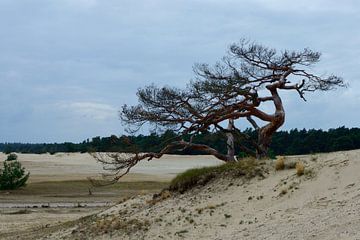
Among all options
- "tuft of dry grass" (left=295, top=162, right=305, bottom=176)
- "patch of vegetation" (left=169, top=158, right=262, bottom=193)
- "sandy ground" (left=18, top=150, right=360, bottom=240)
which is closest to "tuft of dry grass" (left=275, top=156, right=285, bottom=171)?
"sandy ground" (left=18, top=150, right=360, bottom=240)

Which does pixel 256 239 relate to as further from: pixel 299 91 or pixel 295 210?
pixel 299 91

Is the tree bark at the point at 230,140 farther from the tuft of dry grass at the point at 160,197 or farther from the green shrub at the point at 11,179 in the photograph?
the green shrub at the point at 11,179

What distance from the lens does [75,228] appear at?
18.6 m

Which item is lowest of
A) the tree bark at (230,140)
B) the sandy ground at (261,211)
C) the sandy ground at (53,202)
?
the sandy ground at (53,202)

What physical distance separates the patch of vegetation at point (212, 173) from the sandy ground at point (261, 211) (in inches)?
14.3

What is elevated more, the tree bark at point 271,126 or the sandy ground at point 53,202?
the tree bark at point 271,126

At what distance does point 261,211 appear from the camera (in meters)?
14.3

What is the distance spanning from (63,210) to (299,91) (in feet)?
52.5

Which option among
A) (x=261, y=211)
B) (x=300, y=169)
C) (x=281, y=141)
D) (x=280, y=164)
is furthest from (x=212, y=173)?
(x=281, y=141)

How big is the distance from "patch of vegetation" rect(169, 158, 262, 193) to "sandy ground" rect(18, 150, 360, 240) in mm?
364

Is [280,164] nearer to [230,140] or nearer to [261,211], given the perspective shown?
[261,211]

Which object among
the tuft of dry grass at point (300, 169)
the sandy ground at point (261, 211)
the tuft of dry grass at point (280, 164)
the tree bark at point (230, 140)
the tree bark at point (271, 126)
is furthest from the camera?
the tree bark at point (230, 140)

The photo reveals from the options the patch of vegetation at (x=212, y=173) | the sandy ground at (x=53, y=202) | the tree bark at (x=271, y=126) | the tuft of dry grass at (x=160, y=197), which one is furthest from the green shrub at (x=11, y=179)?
the patch of vegetation at (x=212, y=173)

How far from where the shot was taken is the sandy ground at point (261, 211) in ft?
40.6
